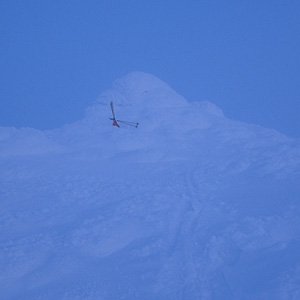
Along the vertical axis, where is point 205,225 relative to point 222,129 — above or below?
below

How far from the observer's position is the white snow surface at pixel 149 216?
16.9 ft

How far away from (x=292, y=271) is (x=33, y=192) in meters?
7.34

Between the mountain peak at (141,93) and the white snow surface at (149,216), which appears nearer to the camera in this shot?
the white snow surface at (149,216)

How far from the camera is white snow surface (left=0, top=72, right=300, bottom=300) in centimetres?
514

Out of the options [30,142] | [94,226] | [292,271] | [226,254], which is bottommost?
[292,271]

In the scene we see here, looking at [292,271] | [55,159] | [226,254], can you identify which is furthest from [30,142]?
Result: [292,271]

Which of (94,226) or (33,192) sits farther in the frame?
(33,192)

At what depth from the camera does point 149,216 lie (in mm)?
7129

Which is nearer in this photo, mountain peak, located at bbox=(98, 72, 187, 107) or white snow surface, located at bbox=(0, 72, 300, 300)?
white snow surface, located at bbox=(0, 72, 300, 300)

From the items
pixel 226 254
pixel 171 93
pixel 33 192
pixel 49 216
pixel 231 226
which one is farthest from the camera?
pixel 171 93

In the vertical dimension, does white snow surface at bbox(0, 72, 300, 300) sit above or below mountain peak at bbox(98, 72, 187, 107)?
below

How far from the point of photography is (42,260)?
5.89 metres

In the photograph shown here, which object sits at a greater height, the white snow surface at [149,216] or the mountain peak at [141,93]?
the mountain peak at [141,93]

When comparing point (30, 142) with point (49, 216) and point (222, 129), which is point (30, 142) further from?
point (222, 129)
